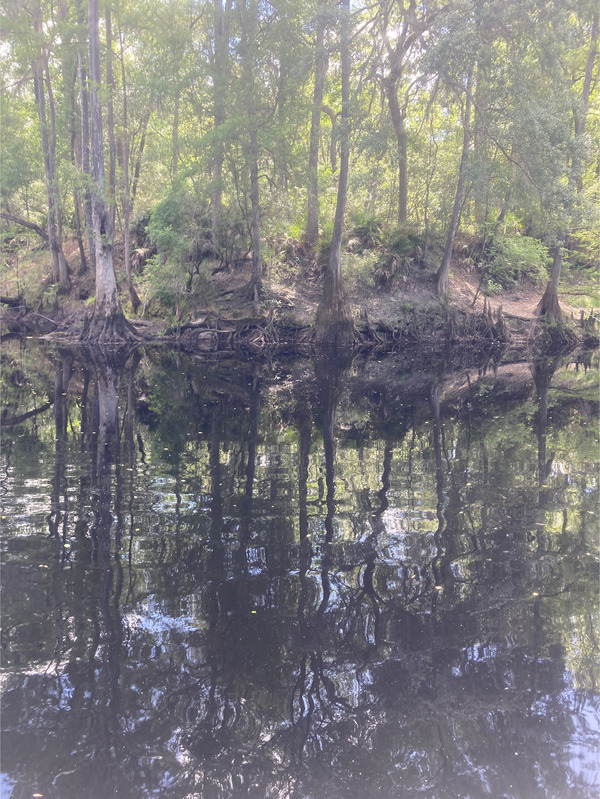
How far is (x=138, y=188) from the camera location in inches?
1157

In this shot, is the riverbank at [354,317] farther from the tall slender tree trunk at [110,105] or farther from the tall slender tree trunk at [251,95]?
the tall slender tree trunk at [110,105]

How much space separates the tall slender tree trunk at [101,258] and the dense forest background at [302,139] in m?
0.07

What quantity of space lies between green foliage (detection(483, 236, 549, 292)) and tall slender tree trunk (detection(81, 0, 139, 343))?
14.8 m

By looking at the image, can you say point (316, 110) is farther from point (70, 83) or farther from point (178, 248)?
point (70, 83)

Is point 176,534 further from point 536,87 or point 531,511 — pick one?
point 536,87

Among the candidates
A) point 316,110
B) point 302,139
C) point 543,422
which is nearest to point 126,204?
point 302,139

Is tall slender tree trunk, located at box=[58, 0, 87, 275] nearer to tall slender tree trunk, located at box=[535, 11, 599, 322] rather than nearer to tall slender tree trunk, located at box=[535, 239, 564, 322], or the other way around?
tall slender tree trunk, located at box=[535, 11, 599, 322]

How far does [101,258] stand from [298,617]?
1923 centimetres

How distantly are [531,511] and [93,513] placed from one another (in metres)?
4.65

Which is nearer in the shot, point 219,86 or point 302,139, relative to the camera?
point 219,86

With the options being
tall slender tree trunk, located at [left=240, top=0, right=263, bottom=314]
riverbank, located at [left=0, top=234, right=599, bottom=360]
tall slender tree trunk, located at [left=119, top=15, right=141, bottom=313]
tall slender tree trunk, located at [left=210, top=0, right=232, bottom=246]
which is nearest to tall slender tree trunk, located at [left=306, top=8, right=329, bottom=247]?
tall slender tree trunk, located at [left=240, top=0, right=263, bottom=314]

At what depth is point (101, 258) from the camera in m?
21.3

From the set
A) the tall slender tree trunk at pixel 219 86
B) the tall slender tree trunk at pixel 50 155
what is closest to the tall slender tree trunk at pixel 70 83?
the tall slender tree trunk at pixel 50 155

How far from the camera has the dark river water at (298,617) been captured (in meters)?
3.24
